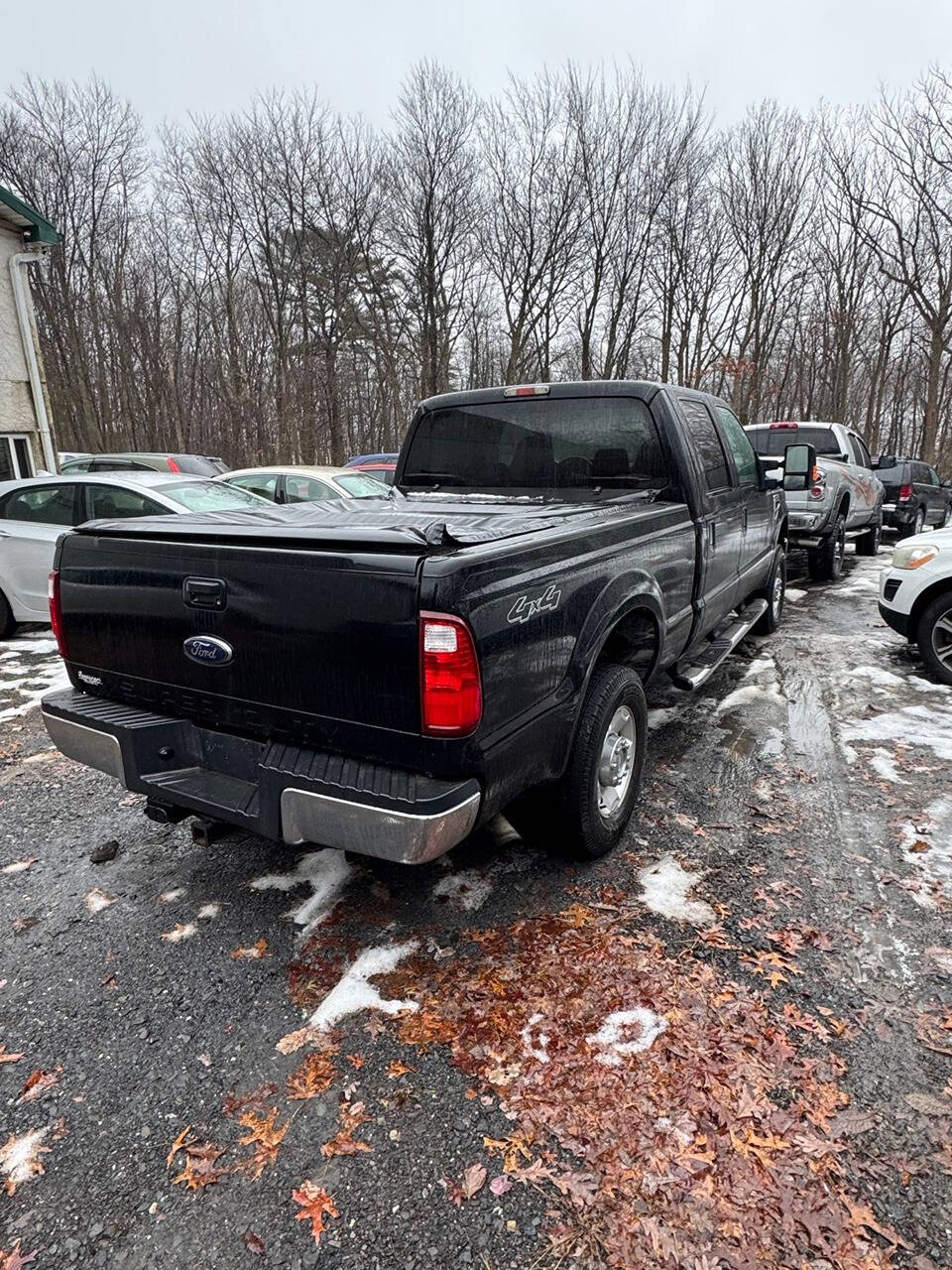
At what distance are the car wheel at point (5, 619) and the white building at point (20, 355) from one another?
7050 millimetres

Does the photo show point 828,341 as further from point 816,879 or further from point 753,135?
point 816,879

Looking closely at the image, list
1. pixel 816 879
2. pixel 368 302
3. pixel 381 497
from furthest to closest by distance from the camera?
pixel 368 302, pixel 381 497, pixel 816 879

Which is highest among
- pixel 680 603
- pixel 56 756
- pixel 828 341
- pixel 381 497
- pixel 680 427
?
pixel 828 341

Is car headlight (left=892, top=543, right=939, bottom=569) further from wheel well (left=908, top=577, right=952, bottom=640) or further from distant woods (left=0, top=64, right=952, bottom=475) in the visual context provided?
distant woods (left=0, top=64, right=952, bottom=475)

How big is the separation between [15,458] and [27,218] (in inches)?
162

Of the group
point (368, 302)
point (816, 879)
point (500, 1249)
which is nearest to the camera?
point (500, 1249)

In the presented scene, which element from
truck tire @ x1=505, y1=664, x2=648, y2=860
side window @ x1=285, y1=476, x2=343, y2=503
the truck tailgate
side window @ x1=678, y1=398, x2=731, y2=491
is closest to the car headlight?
side window @ x1=678, y1=398, x2=731, y2=491

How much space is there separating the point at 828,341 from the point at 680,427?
32491 mm

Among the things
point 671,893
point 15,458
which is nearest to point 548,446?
point 671,893

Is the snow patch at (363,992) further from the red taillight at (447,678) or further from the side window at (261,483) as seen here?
the side window at (261,483)

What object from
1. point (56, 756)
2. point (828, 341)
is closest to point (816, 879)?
point (56, 756)

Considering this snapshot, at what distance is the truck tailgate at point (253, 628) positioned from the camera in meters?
2.16

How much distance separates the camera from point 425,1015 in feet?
7.81

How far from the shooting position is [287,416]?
26734 mm
